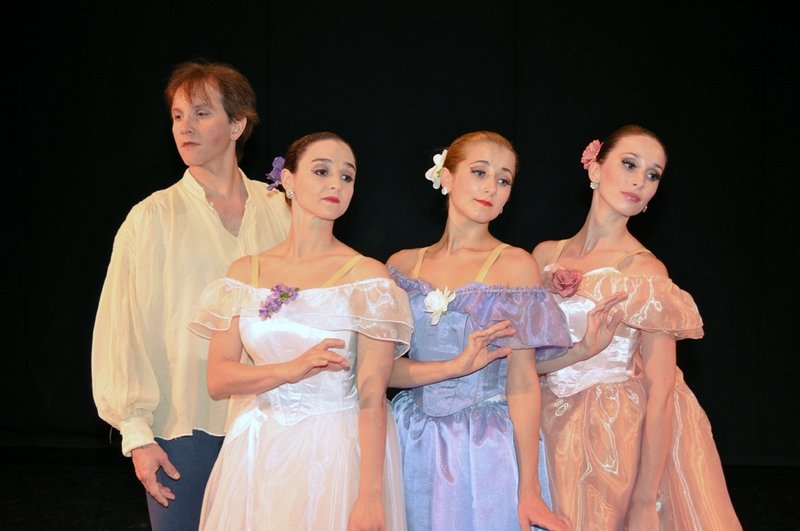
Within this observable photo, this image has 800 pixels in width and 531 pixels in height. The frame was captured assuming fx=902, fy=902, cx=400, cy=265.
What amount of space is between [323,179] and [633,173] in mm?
958

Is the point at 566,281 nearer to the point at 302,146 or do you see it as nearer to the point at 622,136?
the point at 622,136

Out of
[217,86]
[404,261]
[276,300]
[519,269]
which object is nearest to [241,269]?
[276,300]

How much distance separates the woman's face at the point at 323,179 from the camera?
230 cm

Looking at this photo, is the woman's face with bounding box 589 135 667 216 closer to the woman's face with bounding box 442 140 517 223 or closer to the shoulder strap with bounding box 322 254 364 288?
the woman's face with bounding box 442 140 517 223

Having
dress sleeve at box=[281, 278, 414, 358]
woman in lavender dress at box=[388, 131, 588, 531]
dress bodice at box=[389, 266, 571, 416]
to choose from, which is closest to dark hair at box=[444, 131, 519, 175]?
woman in lavender dress at box=[388, 131, 588, 531]

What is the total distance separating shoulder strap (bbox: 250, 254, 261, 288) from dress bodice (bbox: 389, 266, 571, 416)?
0.38 m

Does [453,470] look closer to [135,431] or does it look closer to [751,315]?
[135,431]

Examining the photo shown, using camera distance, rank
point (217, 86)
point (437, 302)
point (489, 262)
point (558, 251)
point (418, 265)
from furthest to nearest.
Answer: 1. point (558, 251)
2. point (217, 86)
3. point (418, 265)
4. point (489, 262)
5. point (437, 302)

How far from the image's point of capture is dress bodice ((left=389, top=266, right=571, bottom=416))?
7.48ft

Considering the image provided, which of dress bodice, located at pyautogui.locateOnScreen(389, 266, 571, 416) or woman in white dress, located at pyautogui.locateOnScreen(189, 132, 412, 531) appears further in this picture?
dress bodice, located at pyautogui.locateOnScreen(389, 266, 571, 416)

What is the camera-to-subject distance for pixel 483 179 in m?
2.45

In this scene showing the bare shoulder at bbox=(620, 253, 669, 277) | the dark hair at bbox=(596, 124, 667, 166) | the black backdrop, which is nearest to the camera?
the bare shoulder at bbox=(620, 253, 669, 277)

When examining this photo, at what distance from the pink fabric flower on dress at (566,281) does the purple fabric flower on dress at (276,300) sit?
2.54 feet

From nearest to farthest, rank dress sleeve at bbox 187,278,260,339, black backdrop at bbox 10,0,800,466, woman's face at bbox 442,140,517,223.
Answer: dress sleeve at bbox 187,278,260,339, woman's face at bbox 442,140,517,223, black backdrop at bbox 10,0,800,466
